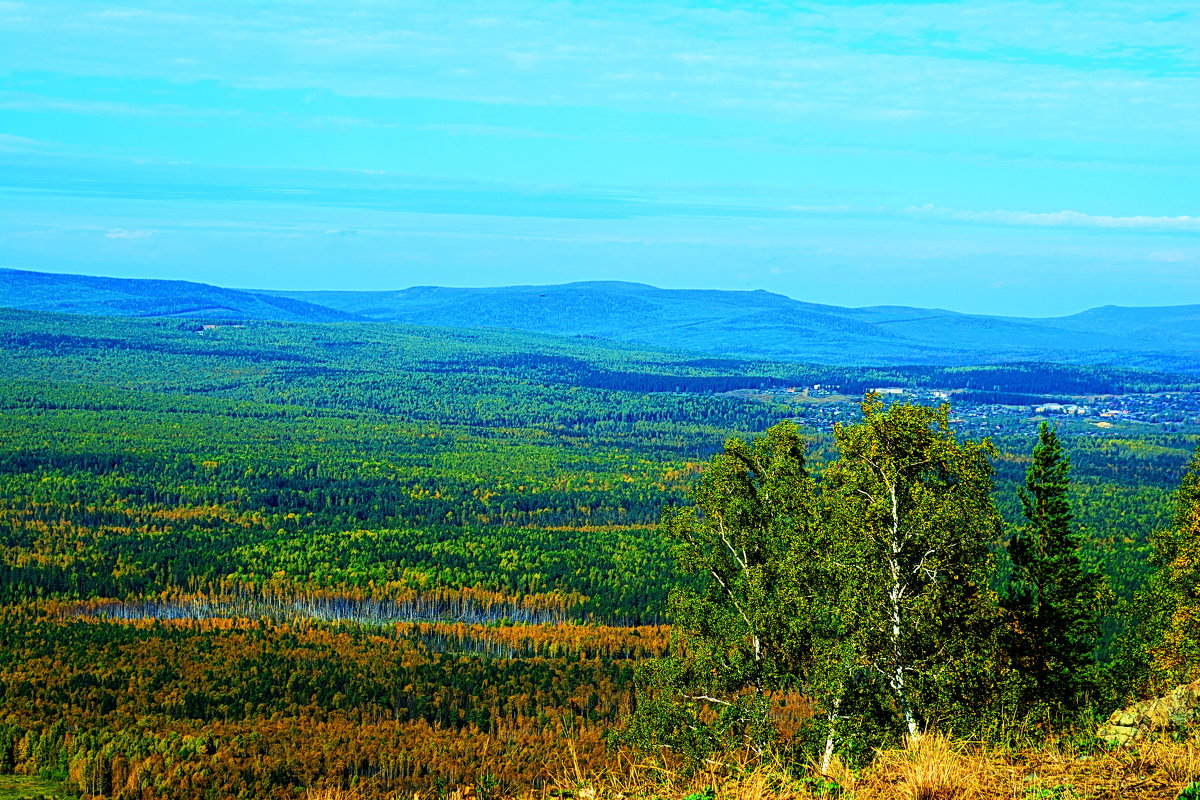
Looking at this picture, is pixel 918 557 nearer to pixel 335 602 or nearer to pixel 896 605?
pixel 896 605

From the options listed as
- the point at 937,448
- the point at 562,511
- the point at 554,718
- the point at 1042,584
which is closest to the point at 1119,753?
the point at 937,448

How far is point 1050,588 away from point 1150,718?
20.7 metres

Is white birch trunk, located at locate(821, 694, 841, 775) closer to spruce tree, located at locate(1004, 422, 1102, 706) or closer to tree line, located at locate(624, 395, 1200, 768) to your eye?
tree line, located at locate(624, 395, 1200, 768)

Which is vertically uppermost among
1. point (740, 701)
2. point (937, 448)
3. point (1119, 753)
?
point (937, 448)

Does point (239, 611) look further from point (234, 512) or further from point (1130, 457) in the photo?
point (1130, 457)

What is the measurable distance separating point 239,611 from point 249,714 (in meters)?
32.2

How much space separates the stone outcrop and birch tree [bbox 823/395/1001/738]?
4.66 meters

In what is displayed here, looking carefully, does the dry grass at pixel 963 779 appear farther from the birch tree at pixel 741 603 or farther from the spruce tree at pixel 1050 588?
the spruce tree at pixel 1050 588

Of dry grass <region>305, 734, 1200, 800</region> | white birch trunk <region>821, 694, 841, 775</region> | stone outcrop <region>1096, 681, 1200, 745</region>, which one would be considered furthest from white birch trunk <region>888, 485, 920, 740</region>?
dry grass <region>305, 734, 1200, 800</region>

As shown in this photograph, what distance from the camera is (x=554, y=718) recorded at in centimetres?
5550

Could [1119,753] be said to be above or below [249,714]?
above

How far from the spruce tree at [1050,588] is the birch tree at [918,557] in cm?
1331

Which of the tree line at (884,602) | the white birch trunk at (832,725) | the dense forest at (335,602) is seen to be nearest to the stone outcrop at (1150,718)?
the tree line at (884,602)

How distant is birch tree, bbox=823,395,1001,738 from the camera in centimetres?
2128
